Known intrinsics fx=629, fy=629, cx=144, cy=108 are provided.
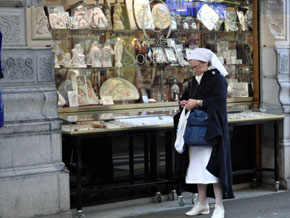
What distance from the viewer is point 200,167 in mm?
6887

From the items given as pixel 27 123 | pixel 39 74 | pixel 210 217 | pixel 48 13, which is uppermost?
pixel 48 13

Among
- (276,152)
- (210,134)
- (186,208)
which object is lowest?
(186,208)

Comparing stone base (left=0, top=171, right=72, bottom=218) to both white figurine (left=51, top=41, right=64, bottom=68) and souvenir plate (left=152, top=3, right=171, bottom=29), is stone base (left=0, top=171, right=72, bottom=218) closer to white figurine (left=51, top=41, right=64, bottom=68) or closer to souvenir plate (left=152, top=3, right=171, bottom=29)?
white figurine (left=51, top=41, right=64, bottom=68)

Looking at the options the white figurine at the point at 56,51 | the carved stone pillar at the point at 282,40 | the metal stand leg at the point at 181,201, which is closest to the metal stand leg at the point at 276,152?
the carved stone pillar at the point at 282,40

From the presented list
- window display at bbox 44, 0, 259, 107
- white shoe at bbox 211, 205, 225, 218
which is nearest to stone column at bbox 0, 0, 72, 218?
window display at bbox 44, 0, 259, 107

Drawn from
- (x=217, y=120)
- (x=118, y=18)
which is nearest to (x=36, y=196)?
(x=217, y=120)

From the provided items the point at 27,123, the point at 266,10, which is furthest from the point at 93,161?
the point at 266,10

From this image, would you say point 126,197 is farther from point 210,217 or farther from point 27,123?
point 27,123

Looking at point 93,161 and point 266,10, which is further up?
point 266,10

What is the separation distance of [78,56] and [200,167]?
2249 millimetres

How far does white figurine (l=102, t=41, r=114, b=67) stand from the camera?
8.23 meters

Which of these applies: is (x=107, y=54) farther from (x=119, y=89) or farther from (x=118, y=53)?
(x=119, y=89)

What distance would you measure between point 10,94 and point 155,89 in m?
2.49

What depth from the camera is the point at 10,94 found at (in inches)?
265
